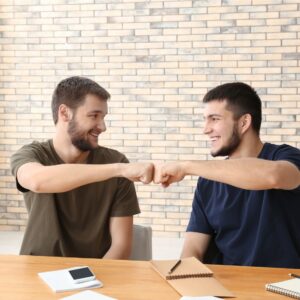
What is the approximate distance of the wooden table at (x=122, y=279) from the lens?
1.92 meters

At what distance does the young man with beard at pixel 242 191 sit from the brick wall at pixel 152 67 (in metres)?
3.00

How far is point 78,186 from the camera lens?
252 centimetres

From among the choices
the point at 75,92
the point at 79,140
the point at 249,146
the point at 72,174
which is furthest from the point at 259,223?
the point at 75,92

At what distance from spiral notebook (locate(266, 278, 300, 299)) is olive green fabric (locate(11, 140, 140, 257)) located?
101cm

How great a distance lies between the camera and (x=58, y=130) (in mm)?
Answer: 2914

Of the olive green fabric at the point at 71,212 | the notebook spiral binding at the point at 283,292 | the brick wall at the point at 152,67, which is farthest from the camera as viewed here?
the brick wall at the point at 152,67

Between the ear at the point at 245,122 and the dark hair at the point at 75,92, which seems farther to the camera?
the dark hair at the point at 75,92

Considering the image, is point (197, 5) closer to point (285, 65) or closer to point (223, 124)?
point (285, 65)

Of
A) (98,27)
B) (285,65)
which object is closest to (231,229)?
(285,65)

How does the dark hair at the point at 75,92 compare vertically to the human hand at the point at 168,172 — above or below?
above

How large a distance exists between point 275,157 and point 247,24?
3399 mm

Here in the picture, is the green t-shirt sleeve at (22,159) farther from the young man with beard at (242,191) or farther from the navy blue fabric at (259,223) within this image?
the navy blue fabric at (259,223)

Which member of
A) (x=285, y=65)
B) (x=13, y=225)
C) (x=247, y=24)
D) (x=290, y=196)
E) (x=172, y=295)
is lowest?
(x=13, y=225)

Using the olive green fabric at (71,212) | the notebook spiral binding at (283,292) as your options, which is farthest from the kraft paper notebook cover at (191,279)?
Answer: the olive green fabric at (71,212)
